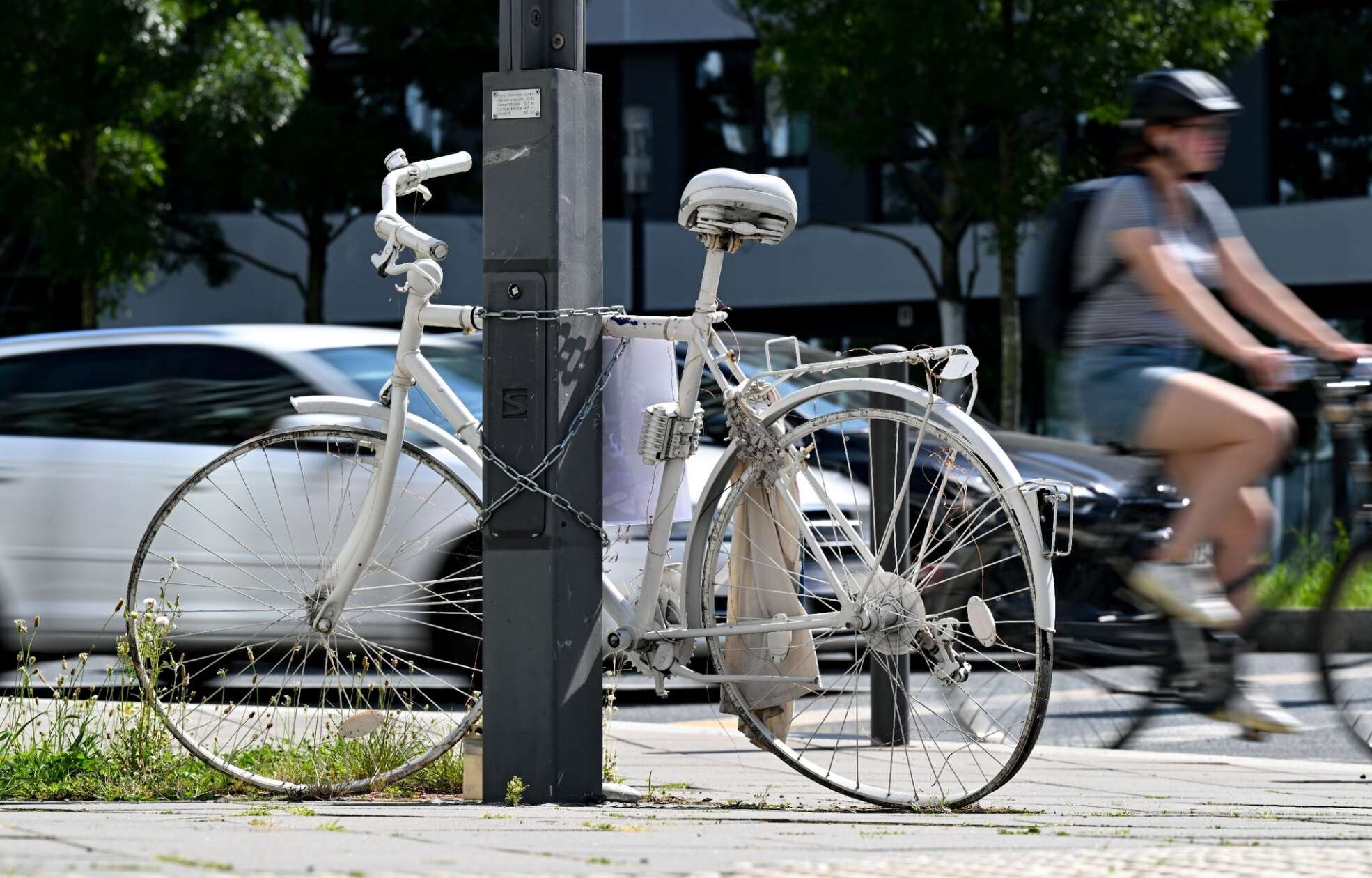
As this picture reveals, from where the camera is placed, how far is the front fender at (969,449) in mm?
3932

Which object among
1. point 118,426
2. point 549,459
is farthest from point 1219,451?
point 118,426

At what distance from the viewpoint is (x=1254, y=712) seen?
15.8 feet

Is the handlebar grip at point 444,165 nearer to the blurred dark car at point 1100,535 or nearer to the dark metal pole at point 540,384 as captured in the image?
the dark metal pole at point 540,384

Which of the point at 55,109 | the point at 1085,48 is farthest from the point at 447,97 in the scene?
the point at 1085,48

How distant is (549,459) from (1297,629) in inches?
78.3

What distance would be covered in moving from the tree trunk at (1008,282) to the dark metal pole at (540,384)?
15.2m

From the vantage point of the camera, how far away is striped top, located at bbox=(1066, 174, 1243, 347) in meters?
4.96

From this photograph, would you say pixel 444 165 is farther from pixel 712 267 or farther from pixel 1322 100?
pixel 1322 100

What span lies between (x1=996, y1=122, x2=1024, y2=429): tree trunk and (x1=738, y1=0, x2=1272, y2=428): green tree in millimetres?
26

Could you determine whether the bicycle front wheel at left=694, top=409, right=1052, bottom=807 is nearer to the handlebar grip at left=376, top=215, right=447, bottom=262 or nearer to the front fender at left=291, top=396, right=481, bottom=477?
the front fender at left=291, top=396, right=481, bottom=477

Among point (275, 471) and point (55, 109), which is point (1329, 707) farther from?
point (55, 109)

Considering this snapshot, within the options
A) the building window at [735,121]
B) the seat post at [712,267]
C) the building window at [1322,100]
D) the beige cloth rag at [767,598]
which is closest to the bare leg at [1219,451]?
the beige cloth rag at [767,598]

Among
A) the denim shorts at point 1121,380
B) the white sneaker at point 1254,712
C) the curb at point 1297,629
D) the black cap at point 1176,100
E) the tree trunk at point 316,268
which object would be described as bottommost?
the white sneaker at point 1254,712

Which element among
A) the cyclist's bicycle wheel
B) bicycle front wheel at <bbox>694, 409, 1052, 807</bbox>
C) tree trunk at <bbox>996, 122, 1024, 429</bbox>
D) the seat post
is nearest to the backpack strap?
bicycle front wheel at <bbox>694, 409, 1052, 807</bbox>
